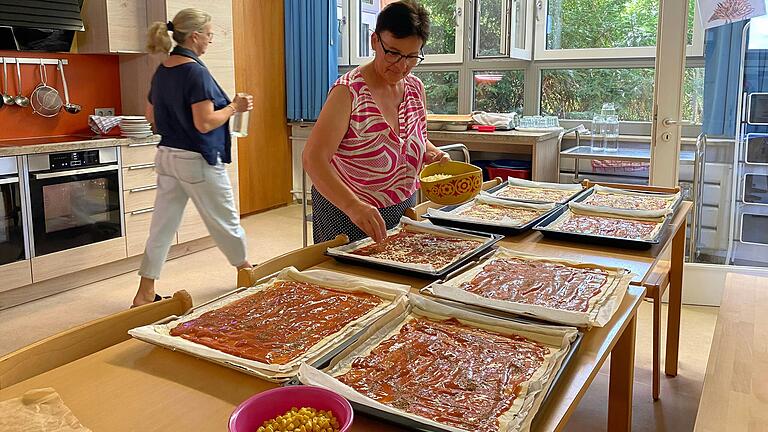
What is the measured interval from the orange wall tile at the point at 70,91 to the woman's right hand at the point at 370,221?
3109 mm

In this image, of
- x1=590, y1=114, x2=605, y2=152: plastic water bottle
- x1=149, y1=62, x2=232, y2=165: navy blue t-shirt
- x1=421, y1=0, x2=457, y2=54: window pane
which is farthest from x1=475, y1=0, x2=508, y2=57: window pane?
x1=149, y1=62, x2=232, y2=165: navy blue t-shirt

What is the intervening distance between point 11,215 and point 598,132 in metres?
3.69

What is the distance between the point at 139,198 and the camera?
4125 mm

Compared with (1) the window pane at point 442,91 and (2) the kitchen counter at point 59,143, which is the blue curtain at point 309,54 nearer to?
(1) the window pane at point 442,91

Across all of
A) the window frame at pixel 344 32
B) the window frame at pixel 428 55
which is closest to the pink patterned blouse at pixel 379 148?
the window frame at pixel 428 55

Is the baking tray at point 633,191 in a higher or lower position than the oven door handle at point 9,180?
higher

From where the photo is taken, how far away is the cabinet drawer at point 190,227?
443 centimetres

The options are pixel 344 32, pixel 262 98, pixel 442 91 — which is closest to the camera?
pixel 442 91

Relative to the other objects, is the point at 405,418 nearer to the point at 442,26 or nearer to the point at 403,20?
the point at 403,20

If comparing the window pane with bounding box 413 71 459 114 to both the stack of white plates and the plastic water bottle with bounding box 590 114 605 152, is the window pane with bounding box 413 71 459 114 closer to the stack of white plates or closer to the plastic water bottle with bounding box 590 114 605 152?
the plastic water bottle with bounding box 590 114 605 152

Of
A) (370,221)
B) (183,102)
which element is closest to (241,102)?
(183,102)

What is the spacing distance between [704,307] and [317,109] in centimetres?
355

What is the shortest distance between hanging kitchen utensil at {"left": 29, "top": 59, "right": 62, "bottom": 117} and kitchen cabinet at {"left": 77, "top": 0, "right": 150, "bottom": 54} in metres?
0.28

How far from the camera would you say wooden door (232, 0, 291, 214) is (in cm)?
553
